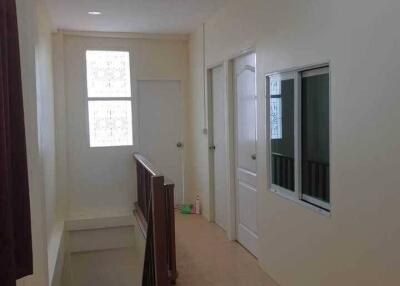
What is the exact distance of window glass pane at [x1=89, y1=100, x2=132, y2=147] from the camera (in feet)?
A: 19.2

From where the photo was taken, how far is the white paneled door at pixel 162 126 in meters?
6.08

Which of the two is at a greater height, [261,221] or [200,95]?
[200,95]

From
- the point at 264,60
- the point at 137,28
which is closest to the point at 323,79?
the point at 264,60

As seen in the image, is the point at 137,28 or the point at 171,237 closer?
the point at 171,237

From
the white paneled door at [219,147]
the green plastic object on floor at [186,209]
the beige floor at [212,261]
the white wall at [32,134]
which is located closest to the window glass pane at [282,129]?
the beige floor at [212,261]

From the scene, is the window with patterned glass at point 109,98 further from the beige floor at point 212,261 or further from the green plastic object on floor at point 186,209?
the beige floor at point 212,261

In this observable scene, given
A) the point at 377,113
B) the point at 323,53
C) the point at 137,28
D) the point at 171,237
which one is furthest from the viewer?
the point at 137,28

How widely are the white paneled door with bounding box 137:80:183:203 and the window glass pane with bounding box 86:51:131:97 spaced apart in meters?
0.25

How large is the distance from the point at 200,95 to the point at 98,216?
2.20 metres

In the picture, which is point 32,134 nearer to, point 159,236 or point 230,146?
point 159,236

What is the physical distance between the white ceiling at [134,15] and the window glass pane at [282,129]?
151 centimetres

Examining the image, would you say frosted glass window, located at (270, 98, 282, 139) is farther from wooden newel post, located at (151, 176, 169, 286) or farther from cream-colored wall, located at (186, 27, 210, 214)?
cream-colored wall, located at (186, 27, 210, 214)

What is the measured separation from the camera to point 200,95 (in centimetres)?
559

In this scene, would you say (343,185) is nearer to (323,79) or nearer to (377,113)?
(377,113)
